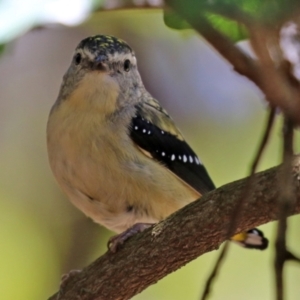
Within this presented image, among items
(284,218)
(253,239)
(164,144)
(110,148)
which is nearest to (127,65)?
(164,144)

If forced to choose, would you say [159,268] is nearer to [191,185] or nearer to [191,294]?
[191,185]

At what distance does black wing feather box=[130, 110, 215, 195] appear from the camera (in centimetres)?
430

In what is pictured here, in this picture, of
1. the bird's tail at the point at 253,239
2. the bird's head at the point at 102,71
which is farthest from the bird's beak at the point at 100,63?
the bird's tail at the point at 253,239

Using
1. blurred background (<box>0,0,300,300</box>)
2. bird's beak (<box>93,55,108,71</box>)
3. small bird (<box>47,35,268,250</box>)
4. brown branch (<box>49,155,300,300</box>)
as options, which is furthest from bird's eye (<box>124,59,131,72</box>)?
blurred background (<box>0,0,300,300</box>)

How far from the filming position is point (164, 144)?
456 centimetres

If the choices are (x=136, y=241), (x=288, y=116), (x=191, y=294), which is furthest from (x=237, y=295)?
(x=288, y=116)

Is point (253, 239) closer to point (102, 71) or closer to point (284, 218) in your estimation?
point (102, 71)

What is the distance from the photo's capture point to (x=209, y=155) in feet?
25.2

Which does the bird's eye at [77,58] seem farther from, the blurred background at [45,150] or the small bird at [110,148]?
the blurred background at [45,150]

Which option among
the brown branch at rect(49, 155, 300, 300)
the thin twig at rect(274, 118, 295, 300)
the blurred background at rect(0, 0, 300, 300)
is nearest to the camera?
the thin twig at rect(274, 118, 295, 300)

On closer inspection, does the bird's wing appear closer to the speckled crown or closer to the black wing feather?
the black wing feather

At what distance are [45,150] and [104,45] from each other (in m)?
3.79

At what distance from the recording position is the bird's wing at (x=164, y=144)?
4316mm

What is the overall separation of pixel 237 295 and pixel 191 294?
46cm
